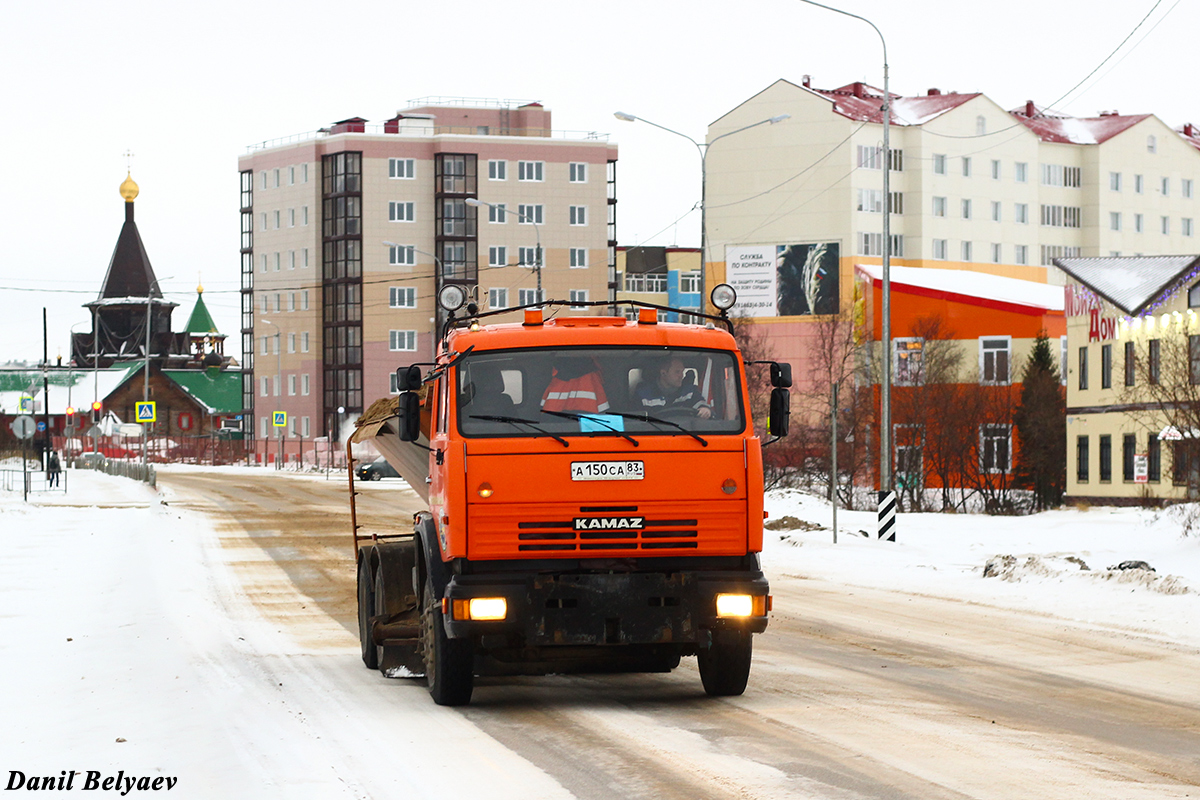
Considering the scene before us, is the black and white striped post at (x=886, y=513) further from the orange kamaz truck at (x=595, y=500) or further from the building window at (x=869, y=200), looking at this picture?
the building window at (x=869, y=200)

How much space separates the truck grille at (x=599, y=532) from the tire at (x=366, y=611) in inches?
125

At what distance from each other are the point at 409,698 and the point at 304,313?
10427 centimetres

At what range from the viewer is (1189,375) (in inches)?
1382

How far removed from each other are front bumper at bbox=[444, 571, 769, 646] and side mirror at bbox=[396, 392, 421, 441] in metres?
1.52

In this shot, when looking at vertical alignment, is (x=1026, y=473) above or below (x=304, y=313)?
below

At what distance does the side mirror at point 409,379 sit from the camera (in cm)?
1079

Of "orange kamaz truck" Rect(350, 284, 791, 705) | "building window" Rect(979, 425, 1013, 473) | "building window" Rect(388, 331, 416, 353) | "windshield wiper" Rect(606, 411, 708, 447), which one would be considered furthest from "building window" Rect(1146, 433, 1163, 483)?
"building window" Rect(388, 331, 416, 353)

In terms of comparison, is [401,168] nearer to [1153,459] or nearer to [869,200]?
[869,200]

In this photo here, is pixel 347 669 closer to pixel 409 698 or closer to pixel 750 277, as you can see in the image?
pixel 409 698

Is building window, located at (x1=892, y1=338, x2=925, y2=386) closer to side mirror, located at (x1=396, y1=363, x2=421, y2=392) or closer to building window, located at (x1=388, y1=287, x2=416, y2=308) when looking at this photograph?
building window, located at (x1=388, y1=287, x2=416, y2=308)

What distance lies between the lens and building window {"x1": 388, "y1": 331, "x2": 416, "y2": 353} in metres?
111

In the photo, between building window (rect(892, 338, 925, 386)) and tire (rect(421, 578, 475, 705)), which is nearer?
tire (rect(421, 578, 475, 705))

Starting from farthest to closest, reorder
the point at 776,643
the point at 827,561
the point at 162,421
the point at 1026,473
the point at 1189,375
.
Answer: the point at 162,421
the point at 1026,473
the point at 1189,375
the point at 827,561
the point at 776,643

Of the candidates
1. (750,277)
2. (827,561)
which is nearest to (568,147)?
(750,277)
